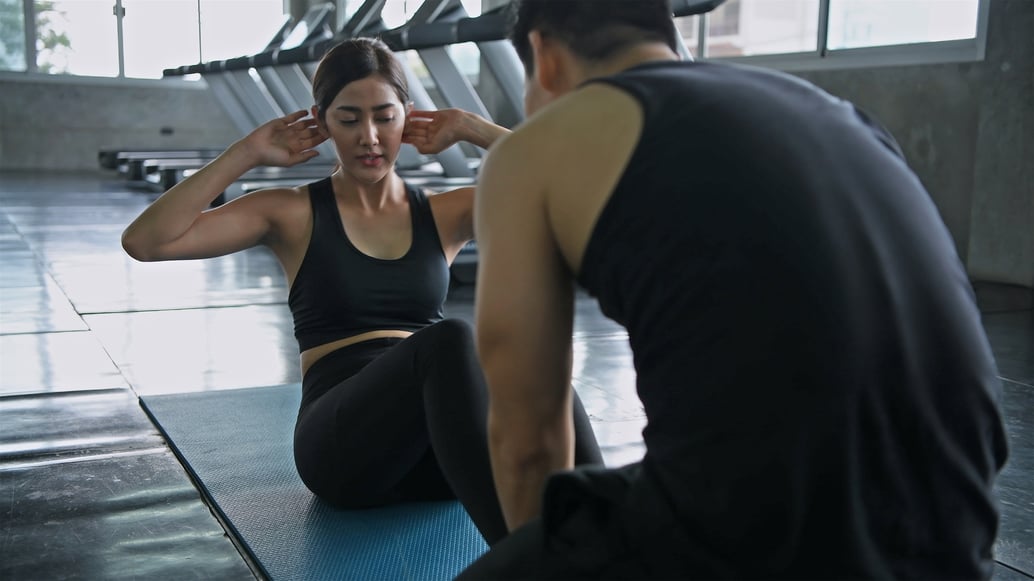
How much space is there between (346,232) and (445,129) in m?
0.32

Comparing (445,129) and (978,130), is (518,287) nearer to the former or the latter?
(445,129)

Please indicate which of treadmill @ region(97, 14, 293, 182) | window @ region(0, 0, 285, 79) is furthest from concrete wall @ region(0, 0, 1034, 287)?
window @ region(0, 0, 285, 79)

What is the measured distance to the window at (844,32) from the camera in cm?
545

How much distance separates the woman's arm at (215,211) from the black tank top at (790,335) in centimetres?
121

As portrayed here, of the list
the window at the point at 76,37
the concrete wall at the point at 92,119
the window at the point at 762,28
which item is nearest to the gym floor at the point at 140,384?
the window at the point at 762,28

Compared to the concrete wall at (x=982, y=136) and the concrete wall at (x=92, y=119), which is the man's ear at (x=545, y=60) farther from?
the concrete wall at (x=92, y=119)

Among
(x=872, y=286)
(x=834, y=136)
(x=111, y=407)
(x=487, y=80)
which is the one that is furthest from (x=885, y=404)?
(x=487, y=80)

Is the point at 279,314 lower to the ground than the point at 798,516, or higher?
lower

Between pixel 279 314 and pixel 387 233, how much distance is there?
7.49 ft

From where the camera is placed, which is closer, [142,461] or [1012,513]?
[1012,513]

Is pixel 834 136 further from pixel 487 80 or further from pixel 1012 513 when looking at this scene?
pixel 487 80

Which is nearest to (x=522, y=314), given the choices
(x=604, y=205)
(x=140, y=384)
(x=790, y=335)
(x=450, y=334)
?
(x=604, y=205)

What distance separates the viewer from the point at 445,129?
208cm

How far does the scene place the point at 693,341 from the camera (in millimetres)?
818
